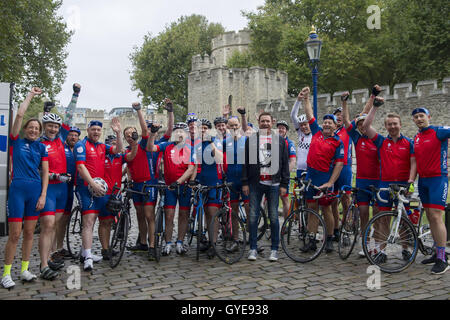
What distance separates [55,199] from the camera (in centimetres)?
608

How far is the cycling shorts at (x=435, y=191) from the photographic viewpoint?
5972 millimetres

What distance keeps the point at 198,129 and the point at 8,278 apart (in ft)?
11.2

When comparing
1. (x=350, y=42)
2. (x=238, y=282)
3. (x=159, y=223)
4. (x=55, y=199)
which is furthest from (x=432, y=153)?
(x=350, y=42)

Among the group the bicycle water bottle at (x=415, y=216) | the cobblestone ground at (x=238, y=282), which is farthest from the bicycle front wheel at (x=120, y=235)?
the bicycle water bottle at (x=415, y=216)

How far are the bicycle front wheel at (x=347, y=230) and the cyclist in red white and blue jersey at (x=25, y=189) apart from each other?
155 inches

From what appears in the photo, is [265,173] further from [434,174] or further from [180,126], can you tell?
[434,174]

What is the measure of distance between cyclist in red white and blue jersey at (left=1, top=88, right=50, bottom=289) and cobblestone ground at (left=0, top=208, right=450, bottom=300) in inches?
15.0

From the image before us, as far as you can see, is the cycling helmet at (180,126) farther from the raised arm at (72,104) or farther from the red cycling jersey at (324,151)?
the red cycling jersey at (324,151)

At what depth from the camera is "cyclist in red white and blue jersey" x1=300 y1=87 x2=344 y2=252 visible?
705 cm

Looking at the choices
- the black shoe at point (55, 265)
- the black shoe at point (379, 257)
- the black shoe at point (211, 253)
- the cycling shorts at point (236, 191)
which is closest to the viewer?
the black shoe at point (379, 257)

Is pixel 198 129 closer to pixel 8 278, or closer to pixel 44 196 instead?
pixel 44 196

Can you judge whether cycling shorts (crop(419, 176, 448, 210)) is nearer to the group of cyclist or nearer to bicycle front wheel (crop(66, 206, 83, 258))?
the group of cyclist

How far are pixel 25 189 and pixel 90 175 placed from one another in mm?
1106

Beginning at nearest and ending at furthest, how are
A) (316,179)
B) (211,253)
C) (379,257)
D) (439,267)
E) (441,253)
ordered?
(439,267), (441,253), (379,257), (211,253), (316,179)
